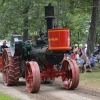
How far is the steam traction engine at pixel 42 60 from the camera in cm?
969

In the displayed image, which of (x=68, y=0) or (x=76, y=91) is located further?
(x=68, y=0)

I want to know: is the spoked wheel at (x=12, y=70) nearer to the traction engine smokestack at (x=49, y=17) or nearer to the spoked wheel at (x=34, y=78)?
the spoked wheel at (x=34, y=78)

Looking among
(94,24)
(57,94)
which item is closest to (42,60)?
(57,94)

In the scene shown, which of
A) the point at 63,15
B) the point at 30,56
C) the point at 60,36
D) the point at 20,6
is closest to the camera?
the point at 60,36

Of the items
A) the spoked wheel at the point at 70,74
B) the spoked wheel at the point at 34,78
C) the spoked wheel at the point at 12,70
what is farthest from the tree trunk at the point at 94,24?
the spoked wheel at the point at 34,78

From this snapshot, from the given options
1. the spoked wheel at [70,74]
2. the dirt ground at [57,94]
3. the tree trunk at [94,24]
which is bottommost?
the dirt ground at [57,94]

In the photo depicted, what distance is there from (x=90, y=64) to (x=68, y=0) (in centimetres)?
397

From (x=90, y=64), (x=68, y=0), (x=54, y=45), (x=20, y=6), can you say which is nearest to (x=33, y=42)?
(x=54, y=45)

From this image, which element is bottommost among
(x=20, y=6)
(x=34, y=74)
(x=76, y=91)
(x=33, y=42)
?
(x=76, y=91)

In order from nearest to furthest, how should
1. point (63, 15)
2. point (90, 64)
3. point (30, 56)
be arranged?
point (30, 56) → point (90, 64) → point (63, 15)

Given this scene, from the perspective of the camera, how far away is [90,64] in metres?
16.7

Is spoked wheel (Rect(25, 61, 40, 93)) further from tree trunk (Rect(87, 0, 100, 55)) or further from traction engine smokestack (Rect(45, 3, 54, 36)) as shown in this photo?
tree trunk (Rect(87, 0, 100, 55))

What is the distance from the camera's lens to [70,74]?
427 inches

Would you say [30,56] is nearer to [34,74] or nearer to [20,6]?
[34,74]
